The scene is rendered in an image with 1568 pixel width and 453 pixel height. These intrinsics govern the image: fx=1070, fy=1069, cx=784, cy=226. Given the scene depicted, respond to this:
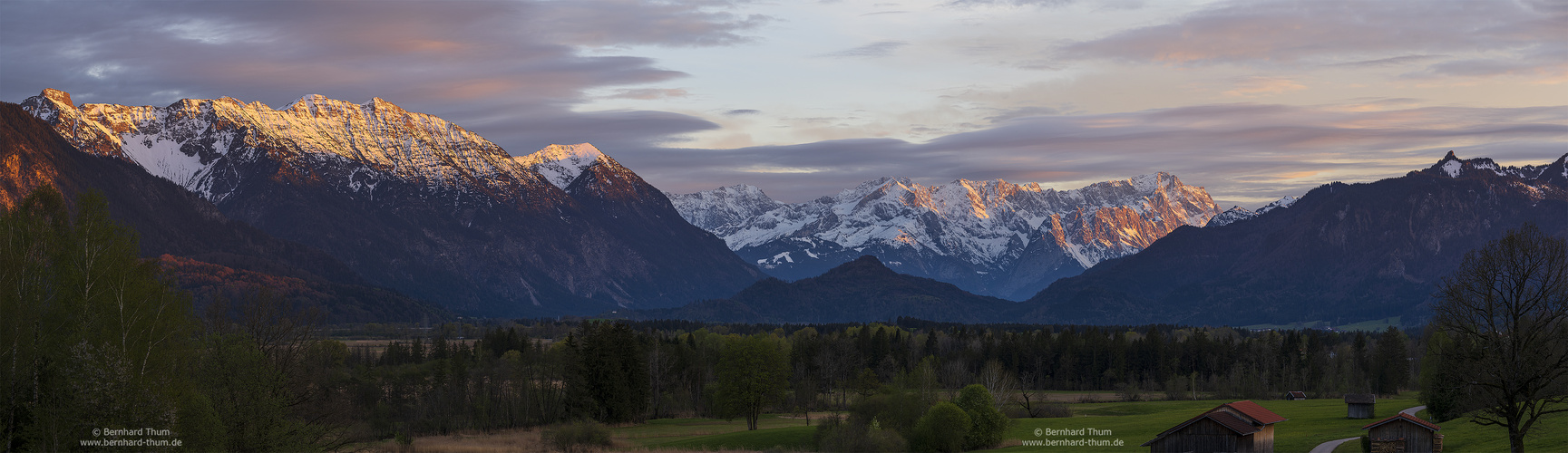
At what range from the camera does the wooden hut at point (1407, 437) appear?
7088cm

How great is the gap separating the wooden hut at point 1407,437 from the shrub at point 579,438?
203ft

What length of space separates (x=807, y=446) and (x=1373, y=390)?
403 feet

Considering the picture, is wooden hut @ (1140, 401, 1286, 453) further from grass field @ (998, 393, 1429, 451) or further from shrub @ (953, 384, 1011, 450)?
shrub @ (953, 384, 1011, 450)

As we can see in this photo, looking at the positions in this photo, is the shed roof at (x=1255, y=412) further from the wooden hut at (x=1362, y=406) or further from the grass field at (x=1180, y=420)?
the wooden hut at (x=1362, y=406)

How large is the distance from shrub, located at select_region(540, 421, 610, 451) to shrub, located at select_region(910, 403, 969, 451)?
95.6 feet

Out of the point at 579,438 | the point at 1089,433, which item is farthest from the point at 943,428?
the point at 579,438

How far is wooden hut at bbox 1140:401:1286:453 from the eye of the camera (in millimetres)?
73062

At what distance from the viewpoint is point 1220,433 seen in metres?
73.2

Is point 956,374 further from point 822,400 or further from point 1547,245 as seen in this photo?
point 1547,245

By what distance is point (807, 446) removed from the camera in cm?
9575

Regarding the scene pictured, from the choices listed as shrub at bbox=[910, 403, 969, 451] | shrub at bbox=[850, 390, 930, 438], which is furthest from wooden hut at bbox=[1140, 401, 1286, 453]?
shrub at bbox=[850, 390, 930, 438]

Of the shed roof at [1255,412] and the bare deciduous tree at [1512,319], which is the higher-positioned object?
the bare deciduous tree at [1512,319]

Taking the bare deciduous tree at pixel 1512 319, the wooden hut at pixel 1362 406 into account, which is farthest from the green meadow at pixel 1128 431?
the bare deciduous tree at pixel 1512 319

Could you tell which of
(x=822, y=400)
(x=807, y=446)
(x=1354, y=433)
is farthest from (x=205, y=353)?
(x=822, y=400)
